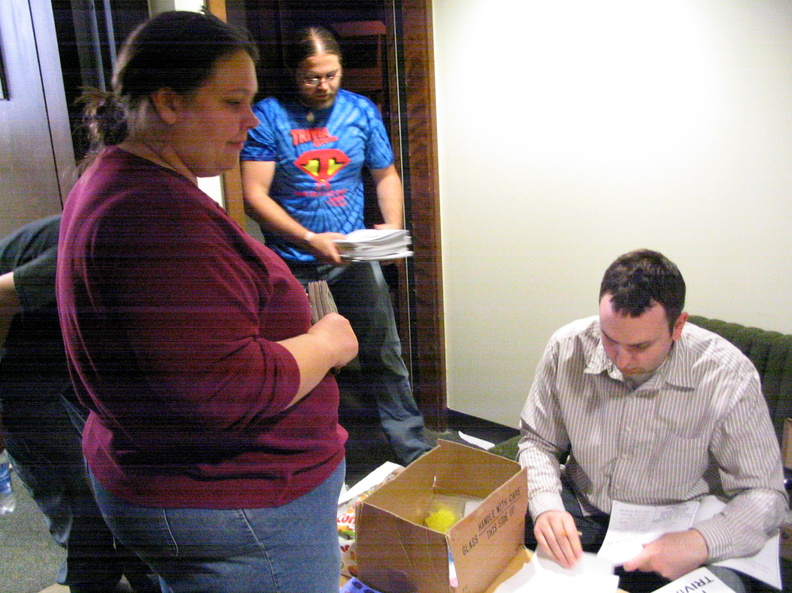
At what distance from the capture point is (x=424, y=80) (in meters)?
2.11

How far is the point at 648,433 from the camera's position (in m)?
1.24

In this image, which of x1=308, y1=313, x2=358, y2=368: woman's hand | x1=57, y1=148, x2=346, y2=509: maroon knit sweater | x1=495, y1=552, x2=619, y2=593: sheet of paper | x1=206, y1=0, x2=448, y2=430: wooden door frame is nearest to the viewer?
x1=57, y1=148, x2=346, y2=509: maroon knit sweater

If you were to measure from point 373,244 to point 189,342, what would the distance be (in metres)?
0.71

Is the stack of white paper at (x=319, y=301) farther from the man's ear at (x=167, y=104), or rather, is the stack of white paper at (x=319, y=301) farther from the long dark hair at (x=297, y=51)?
the long dark hair at (x=297, y=51)

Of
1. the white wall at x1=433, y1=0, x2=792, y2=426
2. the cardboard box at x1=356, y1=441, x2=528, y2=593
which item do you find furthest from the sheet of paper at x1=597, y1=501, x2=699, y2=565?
the white wall at x1=433, y1=0, x2=792, y2=426

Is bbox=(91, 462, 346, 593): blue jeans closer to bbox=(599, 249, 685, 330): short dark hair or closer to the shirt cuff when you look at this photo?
the shirt cuff

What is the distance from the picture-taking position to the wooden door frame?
208 centimetres

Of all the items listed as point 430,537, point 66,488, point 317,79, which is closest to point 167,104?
point 430,537

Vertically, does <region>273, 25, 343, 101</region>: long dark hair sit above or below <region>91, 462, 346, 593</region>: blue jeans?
above

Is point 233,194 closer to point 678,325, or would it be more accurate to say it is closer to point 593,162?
point 678,325

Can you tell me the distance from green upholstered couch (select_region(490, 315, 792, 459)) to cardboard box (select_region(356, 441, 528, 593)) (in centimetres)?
82

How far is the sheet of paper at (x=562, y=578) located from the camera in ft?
3.00

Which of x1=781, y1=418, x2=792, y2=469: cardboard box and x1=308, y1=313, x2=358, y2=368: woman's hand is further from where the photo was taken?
x1=781, y1=418, x2=792, y2=469: cardboard box

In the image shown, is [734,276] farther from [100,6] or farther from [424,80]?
[100,6]
